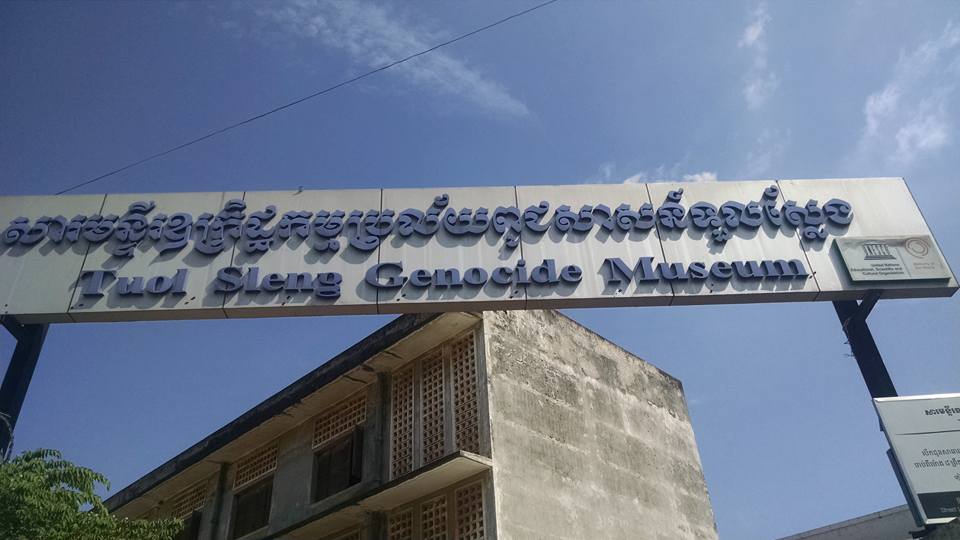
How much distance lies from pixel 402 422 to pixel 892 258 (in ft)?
25.8

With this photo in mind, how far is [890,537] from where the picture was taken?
20.2 metres

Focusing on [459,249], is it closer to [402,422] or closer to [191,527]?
[402,422]

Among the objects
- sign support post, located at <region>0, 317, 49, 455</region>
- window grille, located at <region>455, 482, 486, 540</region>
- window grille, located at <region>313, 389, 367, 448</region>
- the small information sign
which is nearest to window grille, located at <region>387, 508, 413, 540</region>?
window grille, located at <region>455, 482, 486, 540</region>

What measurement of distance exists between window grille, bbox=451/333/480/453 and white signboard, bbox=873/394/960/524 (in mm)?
5467

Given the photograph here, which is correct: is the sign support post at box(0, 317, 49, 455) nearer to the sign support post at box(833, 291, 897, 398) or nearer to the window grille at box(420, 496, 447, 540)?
the window grille at box(420, 496, 447, 540)

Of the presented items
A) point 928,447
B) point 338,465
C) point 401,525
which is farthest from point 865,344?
point 338,465

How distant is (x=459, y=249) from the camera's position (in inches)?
422

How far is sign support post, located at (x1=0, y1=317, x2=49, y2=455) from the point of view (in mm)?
9445

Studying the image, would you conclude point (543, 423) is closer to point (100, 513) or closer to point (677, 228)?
point (677, 228)

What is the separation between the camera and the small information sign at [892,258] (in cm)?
1044

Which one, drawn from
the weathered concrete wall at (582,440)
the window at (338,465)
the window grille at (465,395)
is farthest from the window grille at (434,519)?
the window at (338,465)

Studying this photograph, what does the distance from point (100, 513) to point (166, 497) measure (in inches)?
331

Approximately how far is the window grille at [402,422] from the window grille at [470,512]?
1.31 meters

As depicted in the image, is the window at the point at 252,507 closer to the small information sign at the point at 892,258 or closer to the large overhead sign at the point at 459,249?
the large overhead sign at the point at 459,249
